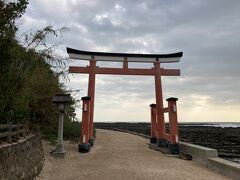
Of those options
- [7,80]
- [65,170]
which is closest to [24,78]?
[7,80]

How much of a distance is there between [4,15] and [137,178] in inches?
219

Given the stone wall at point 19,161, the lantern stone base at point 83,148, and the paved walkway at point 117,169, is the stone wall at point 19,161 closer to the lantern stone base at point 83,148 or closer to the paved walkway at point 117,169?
the paved walkway at point 117,169

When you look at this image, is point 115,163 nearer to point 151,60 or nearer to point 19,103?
point 19,103

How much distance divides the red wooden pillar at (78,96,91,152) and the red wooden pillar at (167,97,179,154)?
3728mm

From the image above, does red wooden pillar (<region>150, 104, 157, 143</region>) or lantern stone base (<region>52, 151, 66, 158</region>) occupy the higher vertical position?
red wooden pillar (<region>150, 104, 157, 143</region>)

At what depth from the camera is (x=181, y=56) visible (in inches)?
557

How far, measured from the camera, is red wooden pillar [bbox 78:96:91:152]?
444 inches

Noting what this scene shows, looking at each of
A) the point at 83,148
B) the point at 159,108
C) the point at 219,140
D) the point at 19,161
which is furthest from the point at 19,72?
the point at 219,140

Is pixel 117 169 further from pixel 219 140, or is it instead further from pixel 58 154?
pixel 219 140

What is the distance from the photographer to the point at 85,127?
11.7 metres

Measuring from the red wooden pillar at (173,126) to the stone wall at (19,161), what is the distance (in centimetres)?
612

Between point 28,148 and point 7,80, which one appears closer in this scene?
point 28,148

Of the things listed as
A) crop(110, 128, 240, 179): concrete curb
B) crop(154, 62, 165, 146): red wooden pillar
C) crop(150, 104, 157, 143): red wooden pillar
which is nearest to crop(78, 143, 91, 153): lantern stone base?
crop(154, 62, 165, 146): red wooden pillar

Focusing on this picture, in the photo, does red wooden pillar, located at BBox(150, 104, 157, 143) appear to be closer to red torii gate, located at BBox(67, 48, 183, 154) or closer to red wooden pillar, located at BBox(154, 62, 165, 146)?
red torii gate, located at BBox(67, 48, 183, 154)
